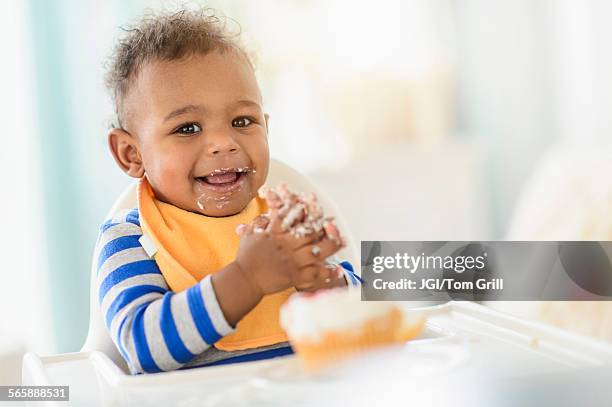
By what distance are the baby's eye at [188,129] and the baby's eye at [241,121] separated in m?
0.04

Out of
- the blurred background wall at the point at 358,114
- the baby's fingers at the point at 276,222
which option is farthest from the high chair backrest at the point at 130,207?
the blurred background wall at the point at 358,114

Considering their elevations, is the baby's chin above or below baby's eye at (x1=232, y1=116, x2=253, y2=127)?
below

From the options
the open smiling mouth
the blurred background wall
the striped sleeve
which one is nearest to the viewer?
the striped sleeve

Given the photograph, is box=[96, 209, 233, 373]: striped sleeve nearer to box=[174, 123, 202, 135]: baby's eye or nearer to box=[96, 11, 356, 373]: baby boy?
box=[96, 11, 356, 373]: baby boy

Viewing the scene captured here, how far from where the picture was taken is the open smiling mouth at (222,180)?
75 cm

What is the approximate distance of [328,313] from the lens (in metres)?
0.56

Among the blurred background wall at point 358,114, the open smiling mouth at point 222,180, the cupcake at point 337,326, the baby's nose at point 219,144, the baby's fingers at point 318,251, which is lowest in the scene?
the cupcake at point 337,326

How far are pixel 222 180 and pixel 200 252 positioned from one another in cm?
7

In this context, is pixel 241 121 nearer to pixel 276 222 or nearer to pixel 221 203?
pixel 221 203

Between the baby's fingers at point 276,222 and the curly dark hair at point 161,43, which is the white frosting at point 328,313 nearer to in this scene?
the baby's fingers at point 276,222

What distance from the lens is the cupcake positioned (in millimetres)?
557

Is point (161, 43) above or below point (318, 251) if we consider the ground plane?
above
